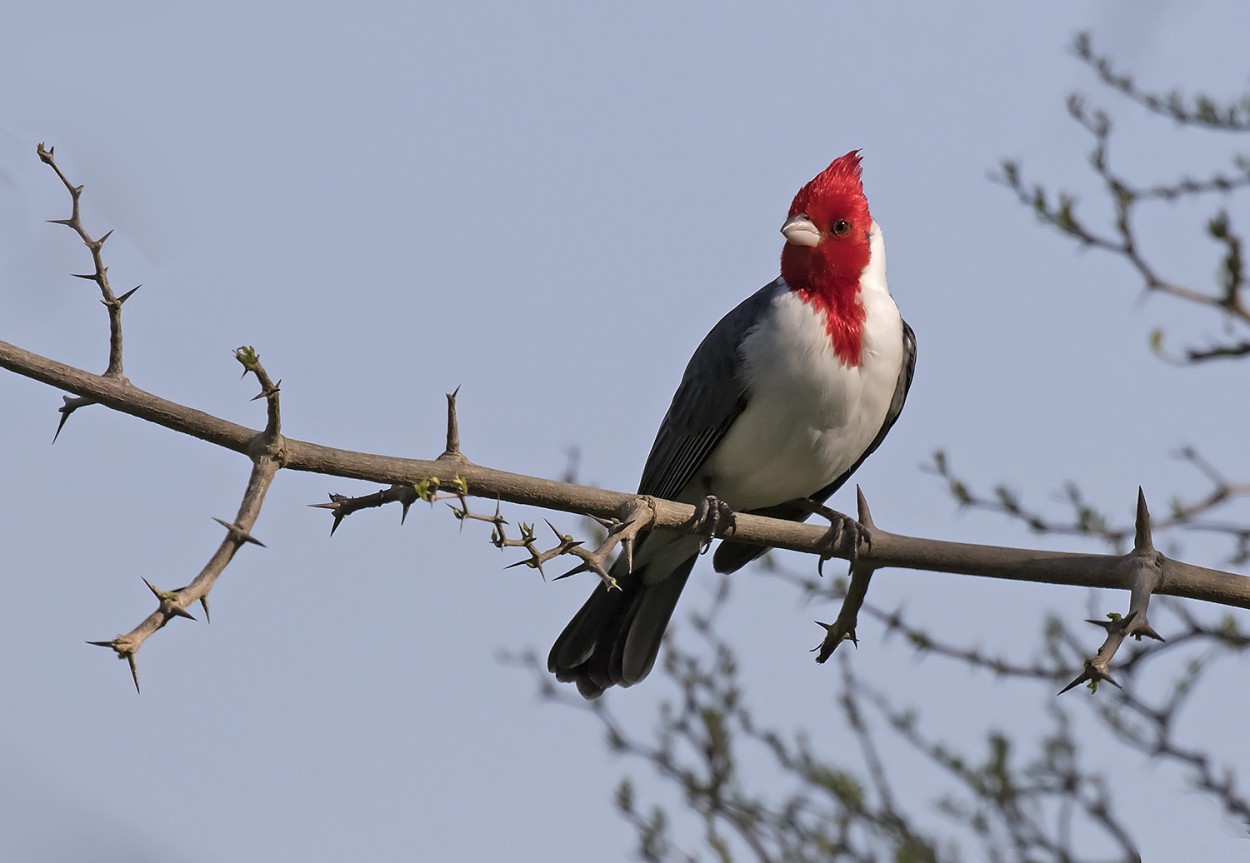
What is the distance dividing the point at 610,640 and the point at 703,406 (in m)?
1.05

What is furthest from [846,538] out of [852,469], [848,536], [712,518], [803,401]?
[852,469]

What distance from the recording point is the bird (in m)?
5.52

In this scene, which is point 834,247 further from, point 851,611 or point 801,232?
point 851,611

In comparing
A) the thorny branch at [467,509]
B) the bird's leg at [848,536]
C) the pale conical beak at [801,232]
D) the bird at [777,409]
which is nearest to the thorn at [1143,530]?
the thorny branch at [467,509]

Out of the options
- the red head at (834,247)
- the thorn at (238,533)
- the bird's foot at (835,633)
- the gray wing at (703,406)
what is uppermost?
the red head at (834,247)

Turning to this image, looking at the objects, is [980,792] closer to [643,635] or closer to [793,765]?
[793,765]

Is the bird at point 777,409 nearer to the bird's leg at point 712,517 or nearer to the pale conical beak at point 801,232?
the pale conical beak at point 801,232

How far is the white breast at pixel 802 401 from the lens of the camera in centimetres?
548

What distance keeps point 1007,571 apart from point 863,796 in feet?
8.82

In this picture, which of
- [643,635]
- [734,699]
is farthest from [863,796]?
[643,635]

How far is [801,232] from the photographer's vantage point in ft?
19.4

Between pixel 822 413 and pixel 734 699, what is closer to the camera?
pixel 822 413

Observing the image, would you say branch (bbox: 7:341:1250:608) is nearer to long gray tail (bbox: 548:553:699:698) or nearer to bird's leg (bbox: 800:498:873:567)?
bird's leg (bbox: 800:498:873:567)

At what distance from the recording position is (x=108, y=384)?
3100 mm
